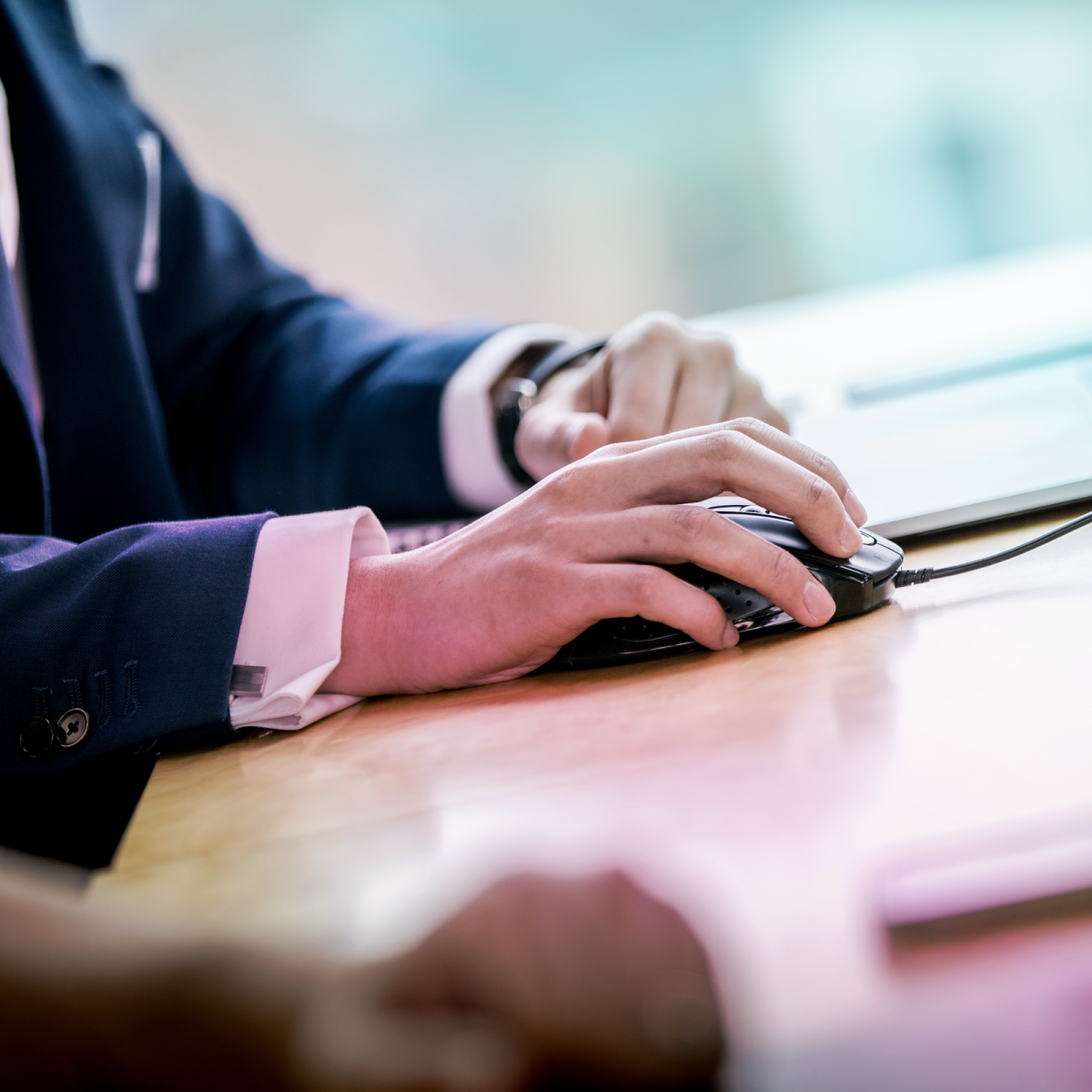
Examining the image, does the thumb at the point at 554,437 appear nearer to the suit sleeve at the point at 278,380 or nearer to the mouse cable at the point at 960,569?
the suit sleeve at the point at 278,380

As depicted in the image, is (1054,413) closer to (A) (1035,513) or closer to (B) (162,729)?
(A) (1035,513)

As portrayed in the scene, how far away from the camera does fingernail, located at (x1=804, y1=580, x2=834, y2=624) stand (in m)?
0.51

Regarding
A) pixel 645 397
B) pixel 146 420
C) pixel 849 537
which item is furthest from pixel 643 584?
pixel 146 420

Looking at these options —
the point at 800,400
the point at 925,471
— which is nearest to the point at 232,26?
the point at 800,400

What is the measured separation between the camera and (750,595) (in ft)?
1.69

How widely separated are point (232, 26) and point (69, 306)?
117 cm

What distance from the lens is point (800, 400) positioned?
1194 mm

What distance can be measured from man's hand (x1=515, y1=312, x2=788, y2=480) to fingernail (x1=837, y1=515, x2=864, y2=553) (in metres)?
0.22

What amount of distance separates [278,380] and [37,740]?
54 cm

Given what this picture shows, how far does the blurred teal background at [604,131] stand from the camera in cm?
178

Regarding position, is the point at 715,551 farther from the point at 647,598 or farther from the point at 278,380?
the point at 278,380

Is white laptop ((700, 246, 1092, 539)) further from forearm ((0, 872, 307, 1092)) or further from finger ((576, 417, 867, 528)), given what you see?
forearm ((0, 872, 307, 1092))

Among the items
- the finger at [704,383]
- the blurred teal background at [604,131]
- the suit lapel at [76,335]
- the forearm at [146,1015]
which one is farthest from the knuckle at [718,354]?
the blurred teal background at [604,131]

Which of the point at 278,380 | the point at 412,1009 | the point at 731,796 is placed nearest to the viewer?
the point at 412,1009
